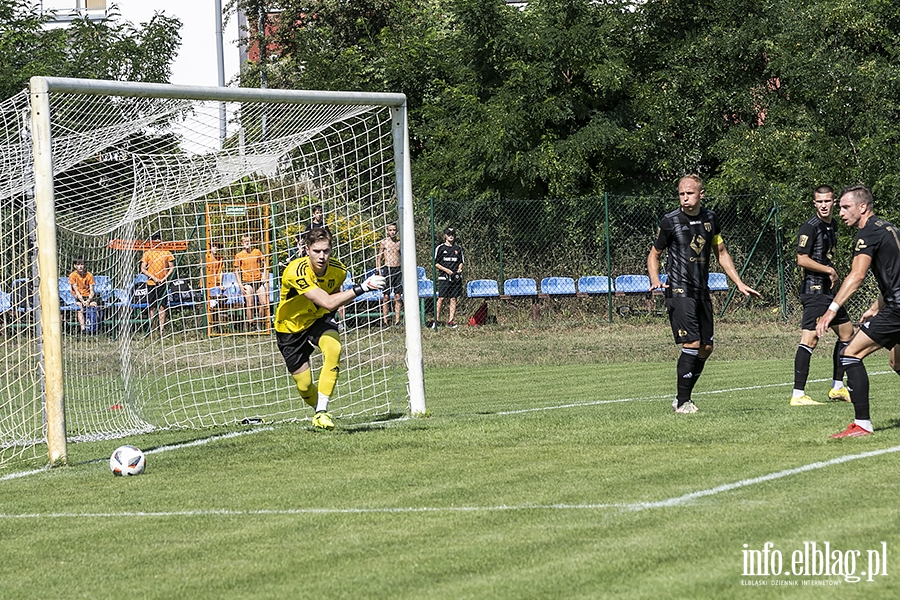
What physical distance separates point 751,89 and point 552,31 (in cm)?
496

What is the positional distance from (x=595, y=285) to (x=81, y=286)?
509 inches

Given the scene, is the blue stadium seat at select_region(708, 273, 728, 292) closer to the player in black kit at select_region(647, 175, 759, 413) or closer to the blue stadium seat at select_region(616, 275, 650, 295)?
the blue stadium seat at select_region(616, 275, 650, 295)

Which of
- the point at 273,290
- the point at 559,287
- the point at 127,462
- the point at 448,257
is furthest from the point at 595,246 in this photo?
the point at 127,462

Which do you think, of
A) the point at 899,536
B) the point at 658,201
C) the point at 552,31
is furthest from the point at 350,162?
the point at 552,31

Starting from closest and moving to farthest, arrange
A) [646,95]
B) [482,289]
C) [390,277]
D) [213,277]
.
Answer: [390,277]
[213,277]
[482,289]
[646,95]

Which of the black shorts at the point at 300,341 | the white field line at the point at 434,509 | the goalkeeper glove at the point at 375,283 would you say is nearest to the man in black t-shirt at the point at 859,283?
the white field line at the point at 434,509

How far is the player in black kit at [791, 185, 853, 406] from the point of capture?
40.5ft

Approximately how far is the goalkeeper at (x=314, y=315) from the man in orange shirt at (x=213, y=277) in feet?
11.8

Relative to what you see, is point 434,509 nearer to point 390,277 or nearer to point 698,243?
point 698,243

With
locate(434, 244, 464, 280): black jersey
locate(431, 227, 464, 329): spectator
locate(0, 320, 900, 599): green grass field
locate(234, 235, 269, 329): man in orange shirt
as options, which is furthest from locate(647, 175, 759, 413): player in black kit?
locate(434, 244, 464, 280): black jersey

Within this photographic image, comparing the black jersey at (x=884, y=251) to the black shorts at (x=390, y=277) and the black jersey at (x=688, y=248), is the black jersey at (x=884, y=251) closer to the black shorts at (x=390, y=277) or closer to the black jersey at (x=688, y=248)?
the black jersey at (x=688, y=248)

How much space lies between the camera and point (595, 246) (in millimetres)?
27000

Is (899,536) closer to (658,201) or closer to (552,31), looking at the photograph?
(658,201)

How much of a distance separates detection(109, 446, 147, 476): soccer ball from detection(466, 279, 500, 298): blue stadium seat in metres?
16.9
